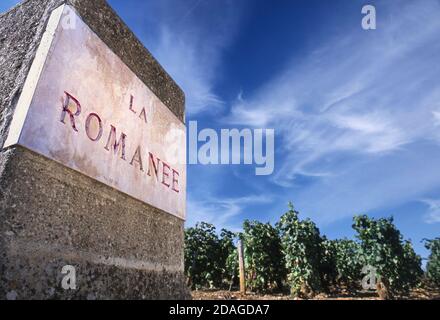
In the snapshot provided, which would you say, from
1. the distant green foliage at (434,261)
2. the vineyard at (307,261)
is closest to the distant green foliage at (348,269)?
the vineyard at (307,261)

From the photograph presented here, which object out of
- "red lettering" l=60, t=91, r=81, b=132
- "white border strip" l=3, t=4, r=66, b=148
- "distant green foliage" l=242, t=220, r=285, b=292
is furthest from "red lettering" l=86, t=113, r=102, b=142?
"distant green foliage" l=242, t=220, r=285, b=292

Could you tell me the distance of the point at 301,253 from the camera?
51.5 ft

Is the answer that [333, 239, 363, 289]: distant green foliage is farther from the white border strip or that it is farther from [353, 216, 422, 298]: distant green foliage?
the white border strip

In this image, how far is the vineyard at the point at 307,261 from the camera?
1443cm

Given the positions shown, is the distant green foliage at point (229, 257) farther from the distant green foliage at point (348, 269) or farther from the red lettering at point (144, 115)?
the red lettering at point (144, 115)

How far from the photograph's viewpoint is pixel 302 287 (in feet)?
47.4

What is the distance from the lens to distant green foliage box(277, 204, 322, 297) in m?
14.9

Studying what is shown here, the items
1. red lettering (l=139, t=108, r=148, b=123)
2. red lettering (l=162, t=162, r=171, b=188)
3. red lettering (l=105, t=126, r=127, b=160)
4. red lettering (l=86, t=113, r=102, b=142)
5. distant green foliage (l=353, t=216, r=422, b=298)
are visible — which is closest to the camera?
red lettering (l=86, t=113, r=102, b=142)

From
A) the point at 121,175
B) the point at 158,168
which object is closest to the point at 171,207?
the point at 158,168

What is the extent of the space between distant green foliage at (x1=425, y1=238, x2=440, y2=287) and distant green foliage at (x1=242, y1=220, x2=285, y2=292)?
431 inches

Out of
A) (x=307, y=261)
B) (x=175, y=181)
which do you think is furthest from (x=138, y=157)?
(x=307, y=261)

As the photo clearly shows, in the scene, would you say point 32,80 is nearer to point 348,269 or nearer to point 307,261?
point 307,261

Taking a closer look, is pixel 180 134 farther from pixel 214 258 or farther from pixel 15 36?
pixel 214 258
